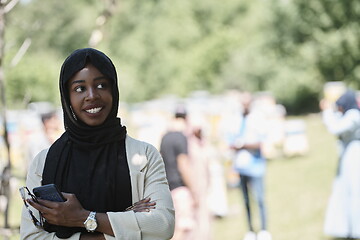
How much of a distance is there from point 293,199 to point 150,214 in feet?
30.6

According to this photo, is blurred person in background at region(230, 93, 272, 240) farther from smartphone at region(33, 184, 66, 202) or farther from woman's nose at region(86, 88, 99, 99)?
smartphone at region(33, 184, 66, 202)

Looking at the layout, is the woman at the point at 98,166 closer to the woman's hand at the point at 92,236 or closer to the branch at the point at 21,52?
the woman's hand at the point at 92,236

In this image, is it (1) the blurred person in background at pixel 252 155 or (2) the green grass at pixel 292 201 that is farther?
(2) the green grass at pixel 292 201

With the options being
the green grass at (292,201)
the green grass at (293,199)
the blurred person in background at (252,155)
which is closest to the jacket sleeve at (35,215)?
the green grass at (292,201)

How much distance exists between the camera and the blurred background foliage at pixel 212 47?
116 feet

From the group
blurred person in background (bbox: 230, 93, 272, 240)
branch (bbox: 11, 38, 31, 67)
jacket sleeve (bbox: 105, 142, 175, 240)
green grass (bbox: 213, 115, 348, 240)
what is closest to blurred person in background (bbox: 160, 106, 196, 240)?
blurred person in background (bbox: 230, 93, 272, 240)

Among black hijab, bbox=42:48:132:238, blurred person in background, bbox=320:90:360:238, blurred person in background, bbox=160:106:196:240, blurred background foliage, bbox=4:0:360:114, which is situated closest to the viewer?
black hijab, bbox=42:48:132:238

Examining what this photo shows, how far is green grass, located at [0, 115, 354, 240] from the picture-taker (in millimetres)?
8898

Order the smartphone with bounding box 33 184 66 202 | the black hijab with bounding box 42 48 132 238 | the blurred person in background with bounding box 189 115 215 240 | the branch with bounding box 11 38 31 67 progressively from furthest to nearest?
the blurred person in background with bounding box 189 115 215 240
the branch with bounding box 11 38 31 67
the black hijab with bounding box 42 48 132 238
the smartphone with bounding box 33 184 66 202

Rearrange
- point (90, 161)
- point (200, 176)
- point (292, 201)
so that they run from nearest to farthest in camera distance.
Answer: point (90, 161) → point (200, 176) → point (292, 201)

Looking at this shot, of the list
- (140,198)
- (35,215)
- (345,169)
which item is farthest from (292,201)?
(35,215)

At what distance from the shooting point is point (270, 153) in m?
16.9

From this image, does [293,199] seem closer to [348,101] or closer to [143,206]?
[348,101]

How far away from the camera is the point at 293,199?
1123cm
